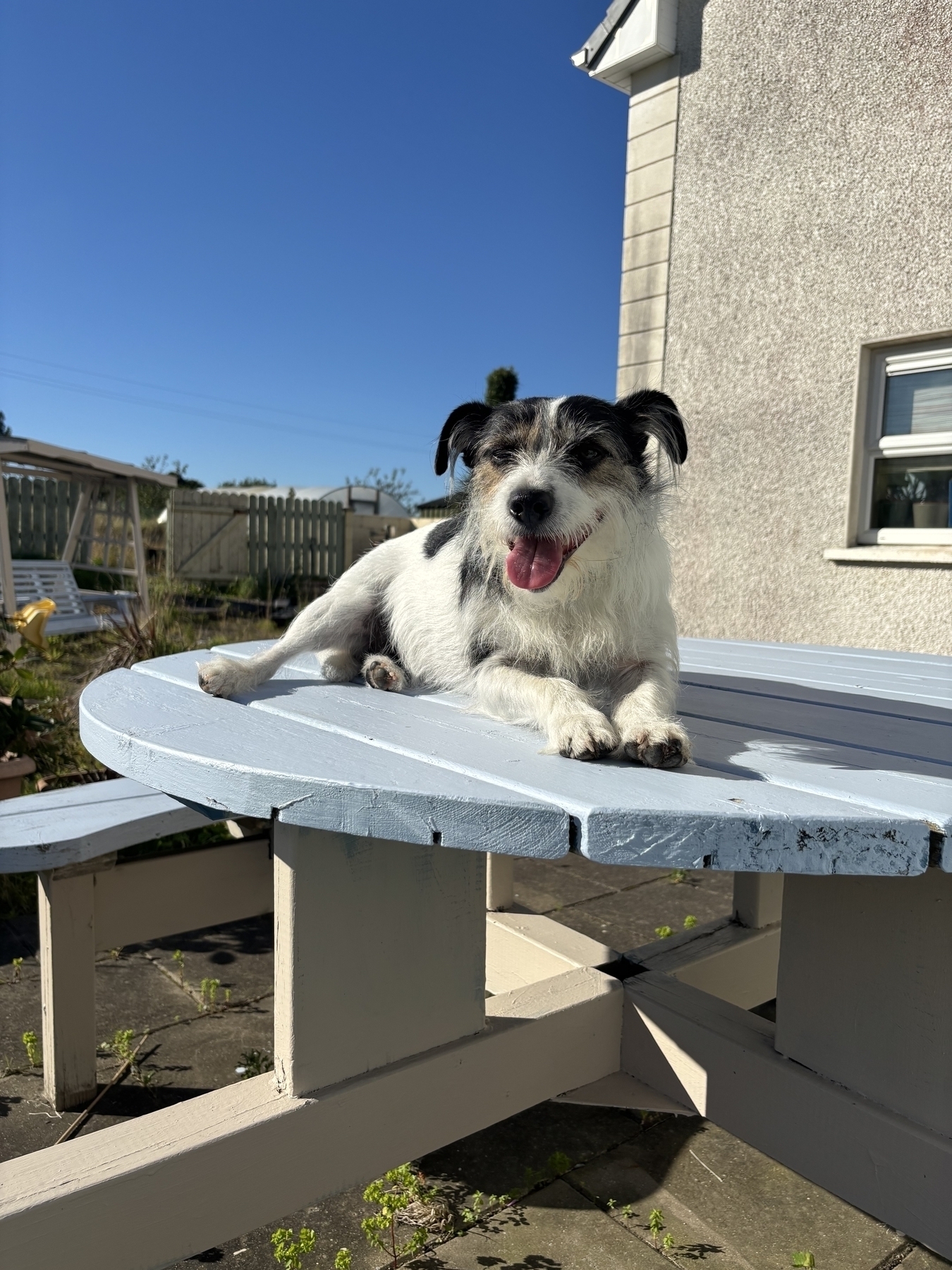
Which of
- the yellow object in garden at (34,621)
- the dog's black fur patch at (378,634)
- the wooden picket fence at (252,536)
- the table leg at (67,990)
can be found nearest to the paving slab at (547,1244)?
the table leg at (67,990)

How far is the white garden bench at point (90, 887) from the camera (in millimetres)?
2227

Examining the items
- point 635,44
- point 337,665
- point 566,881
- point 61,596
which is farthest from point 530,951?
point 61,596

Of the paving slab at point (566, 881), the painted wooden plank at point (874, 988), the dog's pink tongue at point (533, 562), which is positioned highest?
the dog's pink tongue at point (533, 562)

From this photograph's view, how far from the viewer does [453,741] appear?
1406mm

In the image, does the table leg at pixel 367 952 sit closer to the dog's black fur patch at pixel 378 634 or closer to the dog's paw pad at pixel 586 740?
the dog's paw pad at pixel 586 740

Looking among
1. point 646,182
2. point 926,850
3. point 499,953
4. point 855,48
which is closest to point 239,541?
point 646,182

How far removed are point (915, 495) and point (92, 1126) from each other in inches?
216

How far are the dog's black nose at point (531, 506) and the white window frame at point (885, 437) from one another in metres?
4.61

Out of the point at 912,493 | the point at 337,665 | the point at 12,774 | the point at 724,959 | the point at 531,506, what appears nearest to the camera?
the point at 531,506

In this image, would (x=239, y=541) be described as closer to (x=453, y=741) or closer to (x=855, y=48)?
(x=855, y=48)

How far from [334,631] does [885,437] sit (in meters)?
4.69

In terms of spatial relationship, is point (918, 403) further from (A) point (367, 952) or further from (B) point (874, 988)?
(A) point (367, 952)

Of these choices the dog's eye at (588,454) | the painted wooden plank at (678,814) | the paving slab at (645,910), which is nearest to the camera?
the painted wooden plank at (678,814)

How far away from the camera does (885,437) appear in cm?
562
